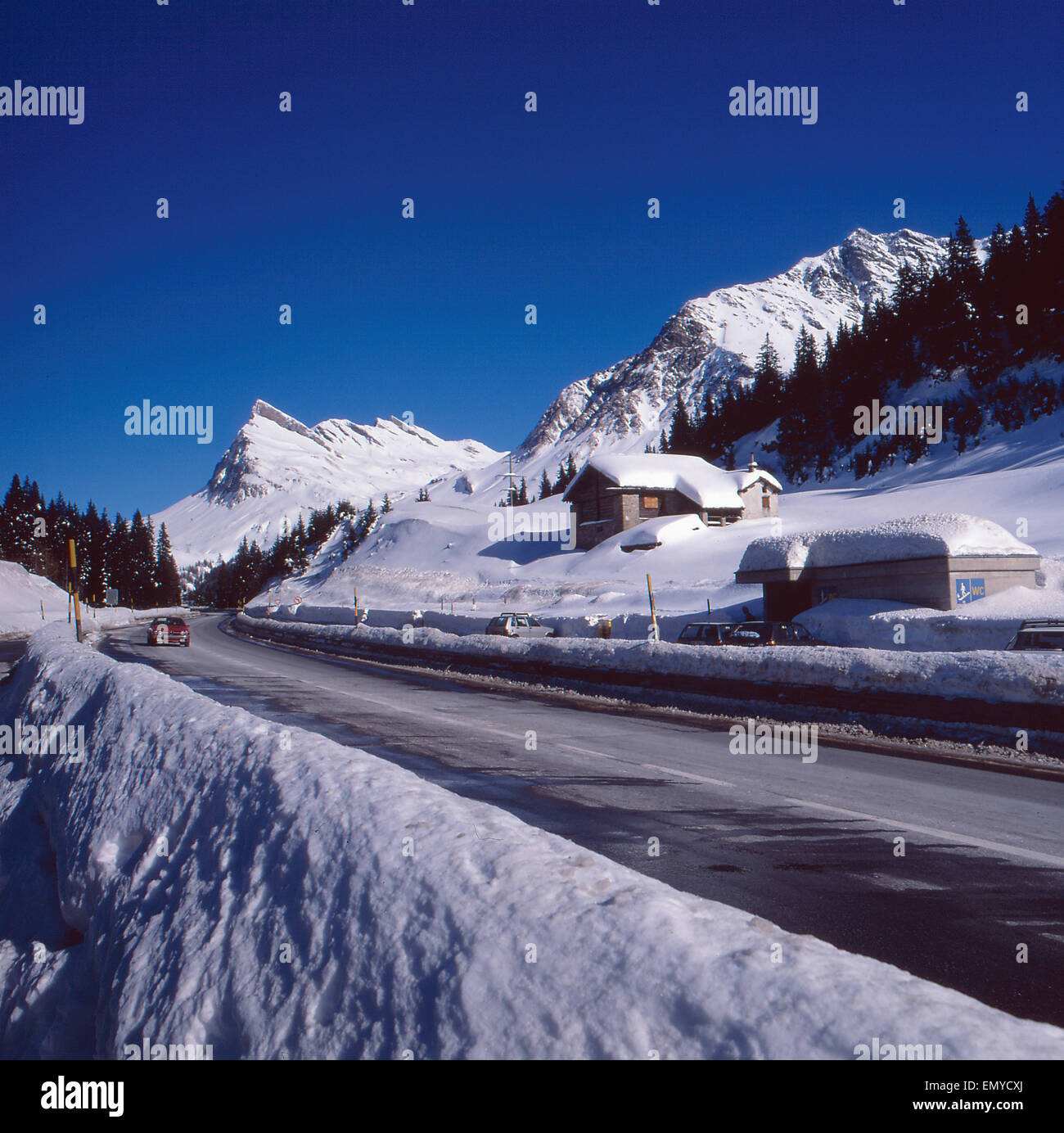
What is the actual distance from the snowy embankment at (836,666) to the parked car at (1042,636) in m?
0.83

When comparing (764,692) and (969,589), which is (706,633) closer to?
(764,692)

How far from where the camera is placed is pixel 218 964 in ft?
12.3

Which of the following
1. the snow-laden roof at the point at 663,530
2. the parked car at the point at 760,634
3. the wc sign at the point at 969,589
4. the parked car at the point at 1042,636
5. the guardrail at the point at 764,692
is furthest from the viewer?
the snow-laden roof at the point at 663,530

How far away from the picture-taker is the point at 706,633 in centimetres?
2147

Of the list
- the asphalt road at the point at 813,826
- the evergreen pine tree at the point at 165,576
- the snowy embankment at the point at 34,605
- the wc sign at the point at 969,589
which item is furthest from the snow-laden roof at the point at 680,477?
the evergreen pine tree at the point at 165,576

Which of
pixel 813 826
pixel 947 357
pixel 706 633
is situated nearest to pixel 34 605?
pixel 706 633

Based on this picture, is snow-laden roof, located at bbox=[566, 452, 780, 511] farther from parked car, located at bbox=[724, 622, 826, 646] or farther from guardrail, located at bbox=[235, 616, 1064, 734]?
parked car, located at bbox=[724, 622, 826, 646]

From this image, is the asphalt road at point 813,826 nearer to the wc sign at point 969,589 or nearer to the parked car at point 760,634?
the parked car at point 760,634

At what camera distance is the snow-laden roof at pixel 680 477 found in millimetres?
71375

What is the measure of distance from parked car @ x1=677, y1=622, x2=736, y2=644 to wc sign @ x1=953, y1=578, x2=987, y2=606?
1139cm

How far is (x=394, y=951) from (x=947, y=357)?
95.9m

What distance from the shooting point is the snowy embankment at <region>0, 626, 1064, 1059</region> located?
2348 mm

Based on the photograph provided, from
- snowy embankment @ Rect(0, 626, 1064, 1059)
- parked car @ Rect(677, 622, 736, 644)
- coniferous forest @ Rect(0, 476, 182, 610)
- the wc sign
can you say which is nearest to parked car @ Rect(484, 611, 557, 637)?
parked car @ Rect(677, 622, 736, 644)
